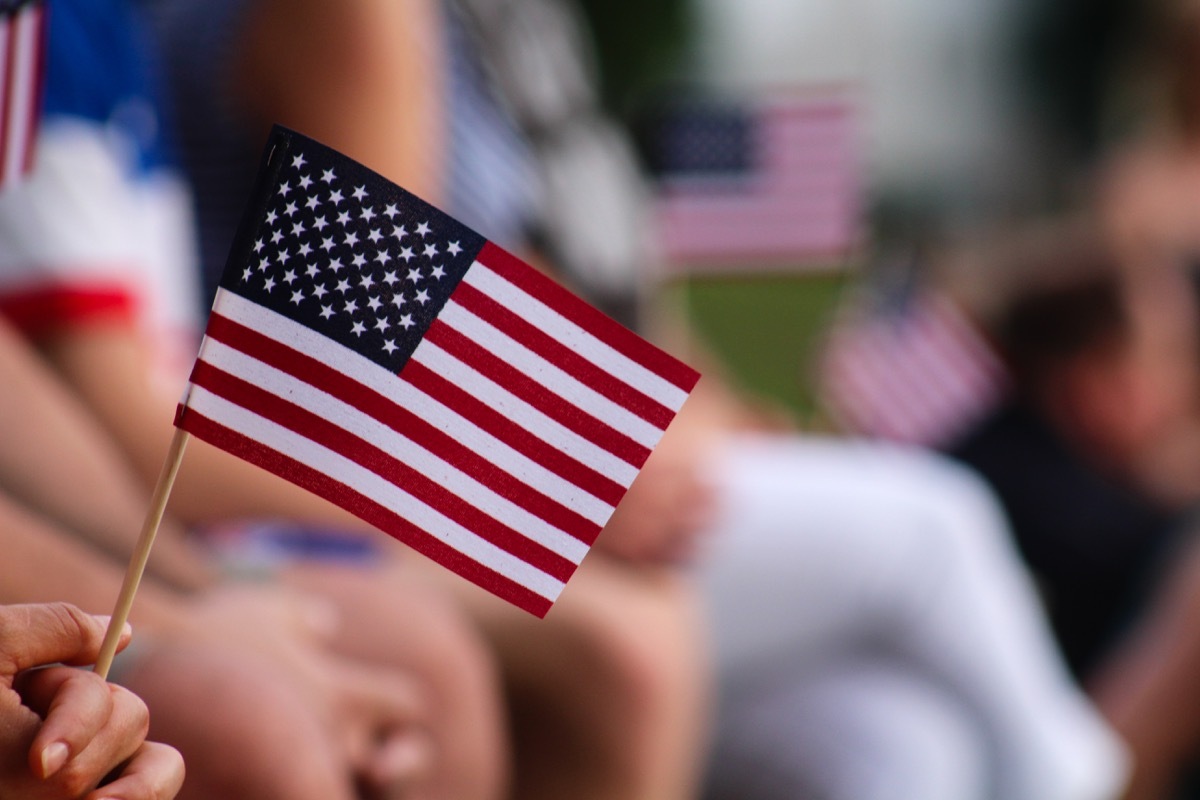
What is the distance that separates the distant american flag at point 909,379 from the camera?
2441 millimetres

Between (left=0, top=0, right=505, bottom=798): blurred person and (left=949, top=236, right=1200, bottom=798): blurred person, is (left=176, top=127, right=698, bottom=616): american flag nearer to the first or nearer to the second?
(left=0, top=0, right=505, bottom=798): blurred person

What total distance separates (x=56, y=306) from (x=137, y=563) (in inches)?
13.4

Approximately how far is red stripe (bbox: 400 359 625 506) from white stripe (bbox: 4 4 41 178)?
0.65ft

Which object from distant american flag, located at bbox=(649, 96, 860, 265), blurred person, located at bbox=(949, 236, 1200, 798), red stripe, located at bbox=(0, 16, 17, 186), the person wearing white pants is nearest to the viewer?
red stripe, located at bbox=(0, 16, 17, 186)

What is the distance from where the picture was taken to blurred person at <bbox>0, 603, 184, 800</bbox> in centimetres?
37

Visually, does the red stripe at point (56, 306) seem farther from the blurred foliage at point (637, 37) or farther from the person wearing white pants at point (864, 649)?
the blurred foliage at point (637, 37)

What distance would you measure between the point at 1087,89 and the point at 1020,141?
0.55 meters

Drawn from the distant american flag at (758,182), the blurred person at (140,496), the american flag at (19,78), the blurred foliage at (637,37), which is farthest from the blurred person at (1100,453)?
the blurred foliage at (637,37)

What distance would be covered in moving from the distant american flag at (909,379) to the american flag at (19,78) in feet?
6.48

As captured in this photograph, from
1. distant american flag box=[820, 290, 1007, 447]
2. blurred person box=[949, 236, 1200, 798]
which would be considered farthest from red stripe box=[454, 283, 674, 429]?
distant american flag box=[820, 290, 1007, 447]

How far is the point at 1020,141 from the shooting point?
9.42m

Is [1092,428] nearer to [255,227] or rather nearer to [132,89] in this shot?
[132,89]

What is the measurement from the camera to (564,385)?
1.51ft

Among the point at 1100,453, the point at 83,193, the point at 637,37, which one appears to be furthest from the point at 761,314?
the point at 637,37
